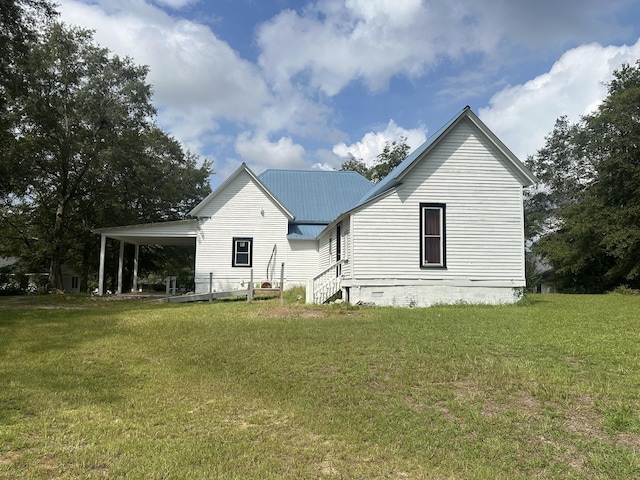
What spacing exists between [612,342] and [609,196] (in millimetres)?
28463

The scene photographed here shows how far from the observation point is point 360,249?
14.5 m

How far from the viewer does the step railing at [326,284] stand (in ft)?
52.9

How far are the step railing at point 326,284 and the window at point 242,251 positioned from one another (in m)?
6.36

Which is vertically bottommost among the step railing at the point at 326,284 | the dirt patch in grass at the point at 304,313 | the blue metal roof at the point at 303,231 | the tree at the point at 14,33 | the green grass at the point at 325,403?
the green grass at the point at 325,403

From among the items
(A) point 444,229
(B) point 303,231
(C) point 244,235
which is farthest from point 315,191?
(A) point 444,229

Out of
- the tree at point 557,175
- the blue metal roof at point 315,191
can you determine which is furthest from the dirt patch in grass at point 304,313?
the tree at point 557,175

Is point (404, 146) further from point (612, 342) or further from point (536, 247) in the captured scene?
point (612, 342)

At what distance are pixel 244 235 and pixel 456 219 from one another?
429 inches

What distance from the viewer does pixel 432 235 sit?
14.9 m

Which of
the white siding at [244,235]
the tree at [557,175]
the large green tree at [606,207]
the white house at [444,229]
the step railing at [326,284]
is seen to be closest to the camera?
the white house at [444,229]

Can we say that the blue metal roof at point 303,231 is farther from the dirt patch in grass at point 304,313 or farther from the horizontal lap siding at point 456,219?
the dirt patch in grass at point 304,313

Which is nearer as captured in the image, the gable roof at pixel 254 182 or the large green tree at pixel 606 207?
the gable roof at pixel 254 182

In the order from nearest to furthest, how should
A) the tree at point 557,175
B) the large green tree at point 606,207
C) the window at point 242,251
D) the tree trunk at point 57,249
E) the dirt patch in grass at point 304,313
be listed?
the dirt patch in grass at point 304,313
the window at point 242,251
the tree trunk at point 57,249
the large green tree at point 606,207
the tree at point 557,175

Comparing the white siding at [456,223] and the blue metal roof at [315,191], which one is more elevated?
the blue metal roof at [315,191]
